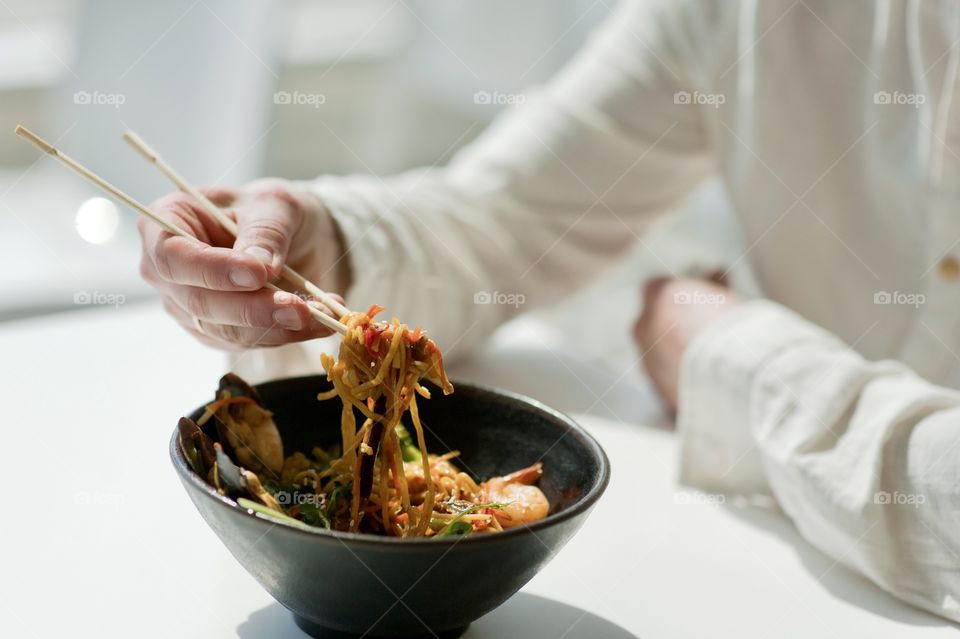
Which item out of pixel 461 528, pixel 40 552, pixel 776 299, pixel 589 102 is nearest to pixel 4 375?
pixel 40 552

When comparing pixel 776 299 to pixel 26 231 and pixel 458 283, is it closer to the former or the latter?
pixel 458 283

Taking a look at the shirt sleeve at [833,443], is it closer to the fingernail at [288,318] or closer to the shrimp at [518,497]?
the shrimp at [518,497]

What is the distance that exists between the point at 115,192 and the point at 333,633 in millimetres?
459

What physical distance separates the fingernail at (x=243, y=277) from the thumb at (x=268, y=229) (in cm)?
3

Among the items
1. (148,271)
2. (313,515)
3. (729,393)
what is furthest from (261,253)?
(729,393)

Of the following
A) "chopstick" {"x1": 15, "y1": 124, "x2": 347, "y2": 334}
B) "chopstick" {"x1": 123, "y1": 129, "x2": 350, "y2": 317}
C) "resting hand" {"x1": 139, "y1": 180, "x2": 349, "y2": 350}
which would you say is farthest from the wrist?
"chopstick" {"x1": 15, "y1": 124, "x2": 347, "y2": 334}

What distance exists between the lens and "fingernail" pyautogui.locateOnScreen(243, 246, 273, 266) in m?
0.95

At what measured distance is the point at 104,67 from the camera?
8.62 feet

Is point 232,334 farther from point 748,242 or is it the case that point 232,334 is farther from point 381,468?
point 748,242

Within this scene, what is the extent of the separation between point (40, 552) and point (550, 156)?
41.0 inches

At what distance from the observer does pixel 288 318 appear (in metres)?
0.91

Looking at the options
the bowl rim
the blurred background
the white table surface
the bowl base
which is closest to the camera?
the bowl rim

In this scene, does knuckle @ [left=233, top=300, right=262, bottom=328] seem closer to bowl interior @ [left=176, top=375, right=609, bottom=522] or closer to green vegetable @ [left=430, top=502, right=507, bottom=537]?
bowl interior @ [left=176, top=375, right=609, bottom=522]

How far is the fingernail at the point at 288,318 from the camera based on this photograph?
0.90 meters
